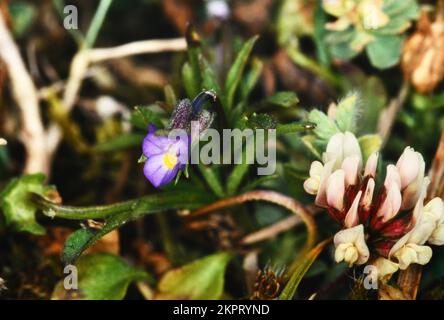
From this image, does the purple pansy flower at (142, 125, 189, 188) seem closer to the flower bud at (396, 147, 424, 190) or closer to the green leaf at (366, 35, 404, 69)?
the flower bud at (396, 147, 424, 190)

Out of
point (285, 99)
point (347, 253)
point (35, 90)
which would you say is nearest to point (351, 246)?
point (347, 253)

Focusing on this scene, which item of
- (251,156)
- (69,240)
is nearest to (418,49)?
(251,156)

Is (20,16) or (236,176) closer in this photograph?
(236,176)

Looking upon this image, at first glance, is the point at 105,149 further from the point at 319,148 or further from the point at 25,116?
the point at 319,148

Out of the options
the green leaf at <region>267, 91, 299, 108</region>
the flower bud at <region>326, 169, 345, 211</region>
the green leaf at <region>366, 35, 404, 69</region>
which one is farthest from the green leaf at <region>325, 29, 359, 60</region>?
the flower bud at <region>326, 169, 345, 211</region>

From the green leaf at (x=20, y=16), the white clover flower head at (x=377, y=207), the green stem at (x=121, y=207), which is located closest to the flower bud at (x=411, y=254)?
the white clover flower head at (x=377, y=207)

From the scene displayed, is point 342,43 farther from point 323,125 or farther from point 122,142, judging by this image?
point 122,142
